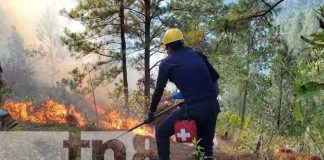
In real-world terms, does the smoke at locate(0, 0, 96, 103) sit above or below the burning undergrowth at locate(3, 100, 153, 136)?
above

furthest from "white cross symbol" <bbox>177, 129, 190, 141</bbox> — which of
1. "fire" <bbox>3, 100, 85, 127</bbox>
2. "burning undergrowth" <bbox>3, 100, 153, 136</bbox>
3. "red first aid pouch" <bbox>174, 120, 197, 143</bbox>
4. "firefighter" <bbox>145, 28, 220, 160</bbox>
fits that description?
"fire" <bbox>3, 100, 85, 127</bbox>

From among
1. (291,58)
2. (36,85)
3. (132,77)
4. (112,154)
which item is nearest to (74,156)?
(112,154)

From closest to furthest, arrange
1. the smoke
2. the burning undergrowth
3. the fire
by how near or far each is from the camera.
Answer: the burning undergrowth → the fire → the smoke

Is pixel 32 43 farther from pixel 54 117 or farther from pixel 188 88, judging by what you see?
pixel 188 88

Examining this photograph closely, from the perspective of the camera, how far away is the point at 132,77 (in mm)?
75562

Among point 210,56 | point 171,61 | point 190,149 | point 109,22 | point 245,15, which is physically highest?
point 109,22

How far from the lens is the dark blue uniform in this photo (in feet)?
18.3

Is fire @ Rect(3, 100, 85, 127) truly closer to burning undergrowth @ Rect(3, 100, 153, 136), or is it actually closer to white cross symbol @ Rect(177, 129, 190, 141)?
burning undergrowth @ Rect(3, 100, 153, 136)

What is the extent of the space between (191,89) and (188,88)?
35 millimetres

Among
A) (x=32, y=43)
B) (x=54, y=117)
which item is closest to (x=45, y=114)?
(x=54, y=117)

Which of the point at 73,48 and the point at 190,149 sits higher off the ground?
the point at 73,48

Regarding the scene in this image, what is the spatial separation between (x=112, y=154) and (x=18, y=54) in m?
84.3

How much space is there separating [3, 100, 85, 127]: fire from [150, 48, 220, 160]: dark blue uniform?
7592mm

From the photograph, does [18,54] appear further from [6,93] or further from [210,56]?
[6,93]
